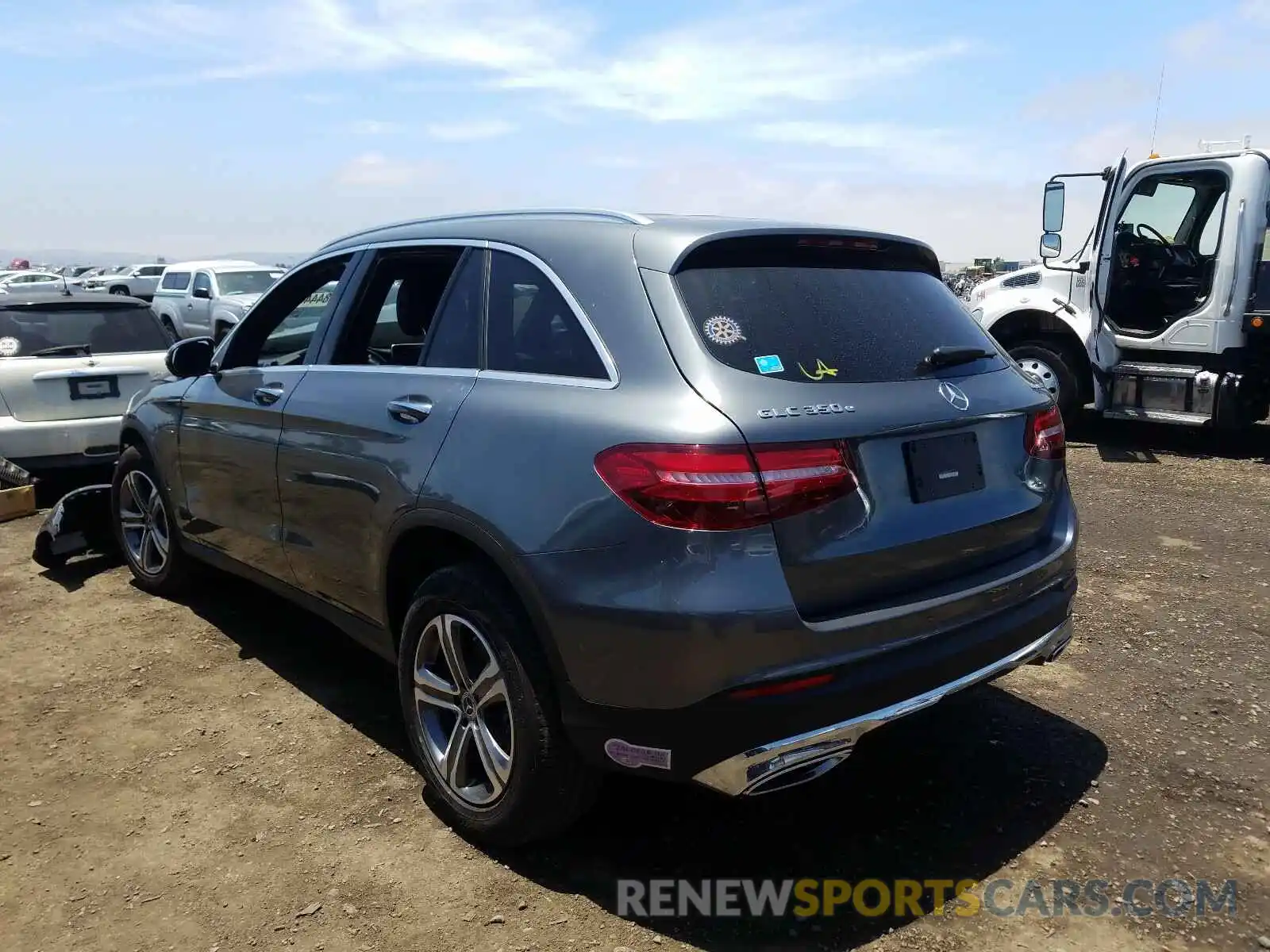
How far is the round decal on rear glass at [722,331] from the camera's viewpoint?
8.32ft

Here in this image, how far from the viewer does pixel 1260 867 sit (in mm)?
2793

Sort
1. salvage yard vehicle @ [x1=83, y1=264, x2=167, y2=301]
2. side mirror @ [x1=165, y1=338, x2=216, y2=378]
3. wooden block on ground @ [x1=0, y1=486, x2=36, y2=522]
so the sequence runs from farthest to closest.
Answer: salvage yard vehicle @ [x1=83, y1=264, x2=167, y2=301], wooden block on ground @ [x1=0, y1=486, x2=36, y2=522], side mirror @ [x1=165, y1=338, x2=216, y2=378]

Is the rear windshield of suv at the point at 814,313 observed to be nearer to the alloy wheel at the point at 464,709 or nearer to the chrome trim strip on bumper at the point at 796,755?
the chrome trim strip on bumper at the point at 796,755

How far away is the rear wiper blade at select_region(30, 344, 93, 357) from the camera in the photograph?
678 cm

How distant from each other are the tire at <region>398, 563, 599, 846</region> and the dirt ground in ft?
0.52

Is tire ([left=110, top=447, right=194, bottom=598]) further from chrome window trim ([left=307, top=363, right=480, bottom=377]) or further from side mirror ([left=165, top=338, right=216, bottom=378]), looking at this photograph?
chrome window trim ([left=307, top=363, right=480, bottom=377])

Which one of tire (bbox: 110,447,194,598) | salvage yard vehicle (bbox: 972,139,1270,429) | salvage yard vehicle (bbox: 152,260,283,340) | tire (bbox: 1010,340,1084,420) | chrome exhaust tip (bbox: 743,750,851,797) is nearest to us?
chrome exhaust tip (bbox: 743,750,851,797)

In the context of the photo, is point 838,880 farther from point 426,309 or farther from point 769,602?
point 426,309

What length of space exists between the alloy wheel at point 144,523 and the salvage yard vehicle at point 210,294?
12.4 m

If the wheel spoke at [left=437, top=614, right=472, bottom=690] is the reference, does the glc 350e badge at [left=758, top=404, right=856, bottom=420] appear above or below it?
above

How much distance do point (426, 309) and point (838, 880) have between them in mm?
2253

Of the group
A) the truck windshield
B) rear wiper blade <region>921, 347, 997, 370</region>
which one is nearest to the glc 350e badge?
rear wiper blade <region>921, 347, 997, 370</region>

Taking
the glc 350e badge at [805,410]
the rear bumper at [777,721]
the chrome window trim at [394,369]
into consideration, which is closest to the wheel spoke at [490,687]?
the rear bumper at [777,721]
